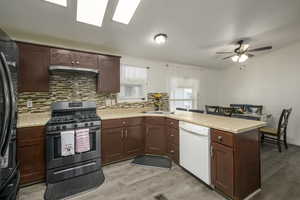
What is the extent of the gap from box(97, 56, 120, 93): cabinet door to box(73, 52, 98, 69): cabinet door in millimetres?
93

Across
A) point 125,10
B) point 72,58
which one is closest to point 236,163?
point 125,10

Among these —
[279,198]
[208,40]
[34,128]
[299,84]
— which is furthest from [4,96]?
[299,84]

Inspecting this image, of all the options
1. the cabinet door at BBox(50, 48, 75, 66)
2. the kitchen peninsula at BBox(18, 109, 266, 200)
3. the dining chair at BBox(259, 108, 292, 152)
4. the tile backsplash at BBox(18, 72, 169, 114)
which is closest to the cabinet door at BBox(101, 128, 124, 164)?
the kitchen peninsula at BBox(18, 109, 266, 200)

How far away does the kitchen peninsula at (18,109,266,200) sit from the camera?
160cm

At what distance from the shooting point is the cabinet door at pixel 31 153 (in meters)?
1.87

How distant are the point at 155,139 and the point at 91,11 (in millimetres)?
2458

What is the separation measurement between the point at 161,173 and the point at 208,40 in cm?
281

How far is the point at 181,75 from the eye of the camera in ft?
14.3

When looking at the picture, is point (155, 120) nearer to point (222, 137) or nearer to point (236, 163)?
point (222, 137)

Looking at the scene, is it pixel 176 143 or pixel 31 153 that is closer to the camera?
pixel 31 153

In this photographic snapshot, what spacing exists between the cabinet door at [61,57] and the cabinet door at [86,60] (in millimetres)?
77

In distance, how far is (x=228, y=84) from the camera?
517 centimetres

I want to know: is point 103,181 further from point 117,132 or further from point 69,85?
point 69,85

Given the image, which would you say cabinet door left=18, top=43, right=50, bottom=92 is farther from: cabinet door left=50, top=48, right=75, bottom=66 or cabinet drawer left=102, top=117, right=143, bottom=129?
cabinet drawer left=102, top=117, right=143, bottom=129
